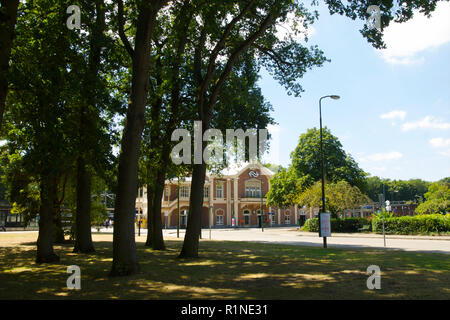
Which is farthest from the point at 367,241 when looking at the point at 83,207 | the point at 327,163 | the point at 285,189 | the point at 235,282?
the point at 327,163

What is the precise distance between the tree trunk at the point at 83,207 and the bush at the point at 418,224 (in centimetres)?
2652

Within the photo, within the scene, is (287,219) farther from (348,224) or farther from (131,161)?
(131,161)

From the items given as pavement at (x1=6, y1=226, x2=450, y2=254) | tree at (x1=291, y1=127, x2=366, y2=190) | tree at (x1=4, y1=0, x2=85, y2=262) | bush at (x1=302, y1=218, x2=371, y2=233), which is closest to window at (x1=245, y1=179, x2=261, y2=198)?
tree at (x1=291, y1=127, x2=366, y2=190)

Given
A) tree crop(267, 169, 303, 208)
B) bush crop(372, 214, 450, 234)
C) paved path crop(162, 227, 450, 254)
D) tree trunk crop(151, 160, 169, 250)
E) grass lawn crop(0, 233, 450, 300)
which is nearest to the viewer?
grass lawn crop(0, 233, 450, 300)

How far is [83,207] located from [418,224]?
89.0 feet

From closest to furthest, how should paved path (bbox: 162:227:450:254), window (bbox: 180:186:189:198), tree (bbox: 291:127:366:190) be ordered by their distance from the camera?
paved path (bbox: 162:227:450:254)
tree (bbox: 291:127:366:190)
window (bbox: 180:186:189:198)

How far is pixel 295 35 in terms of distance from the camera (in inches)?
639

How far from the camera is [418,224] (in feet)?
101

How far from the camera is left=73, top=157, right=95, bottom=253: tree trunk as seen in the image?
53.8 ft

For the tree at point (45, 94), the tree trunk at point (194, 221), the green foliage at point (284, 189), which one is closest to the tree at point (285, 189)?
the green foliage at point (284, 189)

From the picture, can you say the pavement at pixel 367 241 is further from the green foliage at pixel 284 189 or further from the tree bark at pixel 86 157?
the green foliage at pixel 284 189

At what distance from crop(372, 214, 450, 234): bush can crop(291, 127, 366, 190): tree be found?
17.3m

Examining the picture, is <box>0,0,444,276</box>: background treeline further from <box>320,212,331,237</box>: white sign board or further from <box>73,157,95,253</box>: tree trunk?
<box>320,212,331,237</box>: white sign board
